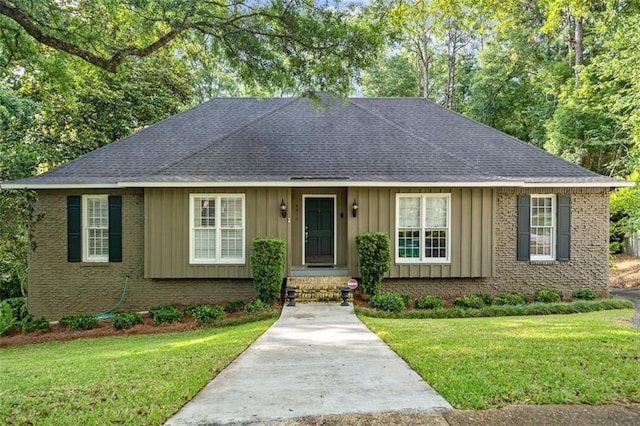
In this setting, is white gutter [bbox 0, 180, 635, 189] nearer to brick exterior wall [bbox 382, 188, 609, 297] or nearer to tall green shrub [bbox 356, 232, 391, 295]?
brick exterior wall [bbox 382, 188, 609, 297]

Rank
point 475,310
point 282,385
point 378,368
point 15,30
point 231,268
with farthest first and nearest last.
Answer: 1. point 231,268
2. point 475,310
3. point 15,30
4. point 378,368
5. point 282,385

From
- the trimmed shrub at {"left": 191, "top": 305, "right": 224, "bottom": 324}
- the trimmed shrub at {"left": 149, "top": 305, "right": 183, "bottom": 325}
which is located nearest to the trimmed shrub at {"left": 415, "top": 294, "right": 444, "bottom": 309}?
the trimmed shrub at {"left": 191, "top": 305, "right": 224, "bottom": 324}

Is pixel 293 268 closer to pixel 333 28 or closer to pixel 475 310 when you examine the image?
pixel 475 310

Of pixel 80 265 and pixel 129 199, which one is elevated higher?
pixel 129 199

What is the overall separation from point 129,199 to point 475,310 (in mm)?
9354

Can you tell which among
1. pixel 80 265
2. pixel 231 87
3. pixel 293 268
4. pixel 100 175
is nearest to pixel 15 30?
pixel 100 175

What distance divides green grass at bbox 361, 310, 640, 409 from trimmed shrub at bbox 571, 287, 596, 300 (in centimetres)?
316

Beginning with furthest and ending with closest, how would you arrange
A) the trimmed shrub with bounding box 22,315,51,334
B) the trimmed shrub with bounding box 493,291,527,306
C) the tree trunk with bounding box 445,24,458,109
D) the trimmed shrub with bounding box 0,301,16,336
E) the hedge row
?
the tree trunk with bounding box 445,24,458,109 < the trimmed shrub with bounding box 493,291,527,306 < the trimmed shrub with bounding box 0,301,16,336 < the trimmed shrub with bounding box 22,315,51,334 < the hedge row

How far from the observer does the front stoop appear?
30.5 feet

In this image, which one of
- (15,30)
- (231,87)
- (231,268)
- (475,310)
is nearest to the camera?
(15,30)

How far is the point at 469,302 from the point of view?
9.44 m

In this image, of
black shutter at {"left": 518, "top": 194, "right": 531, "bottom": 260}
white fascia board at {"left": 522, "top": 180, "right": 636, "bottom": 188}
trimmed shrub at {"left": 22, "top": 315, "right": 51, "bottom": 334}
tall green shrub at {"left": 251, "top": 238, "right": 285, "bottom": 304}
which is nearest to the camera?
trimmed shrub at {"left": 22, "top": 315, "right": 51, "bottom": 334}

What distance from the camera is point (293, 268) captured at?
34.4 feet

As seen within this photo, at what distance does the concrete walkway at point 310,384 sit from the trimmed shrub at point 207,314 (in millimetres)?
2815
